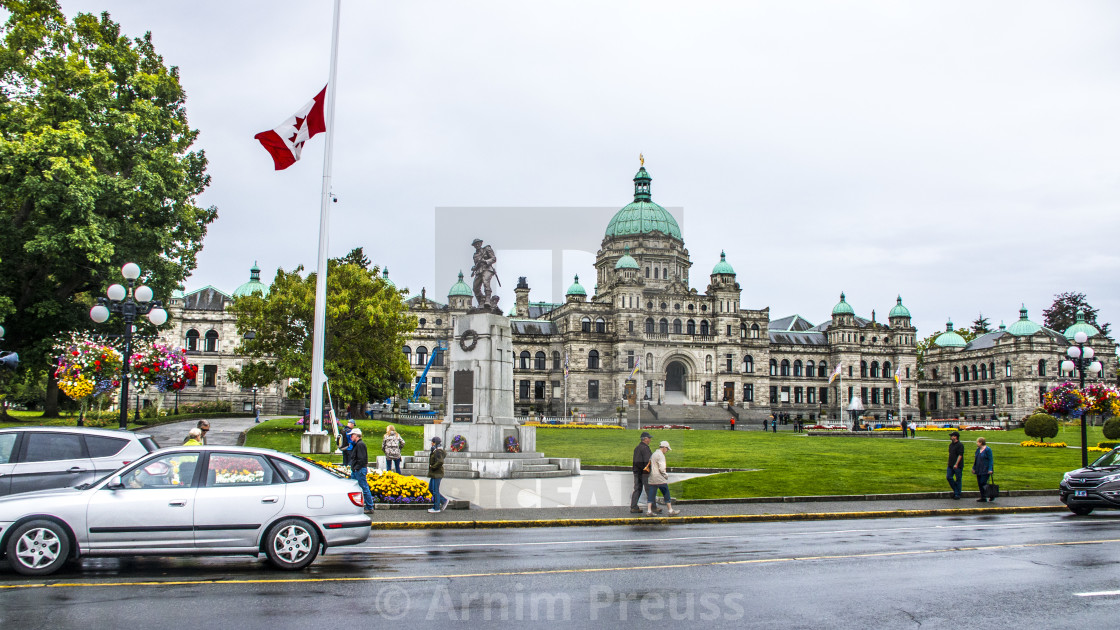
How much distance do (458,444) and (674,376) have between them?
67.2 m

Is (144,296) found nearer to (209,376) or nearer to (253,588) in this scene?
(253,588)

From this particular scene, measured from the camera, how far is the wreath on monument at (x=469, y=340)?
2525cm

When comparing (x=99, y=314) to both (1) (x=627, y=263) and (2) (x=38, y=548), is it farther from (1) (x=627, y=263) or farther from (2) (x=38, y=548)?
(1) (x=627, y=263)

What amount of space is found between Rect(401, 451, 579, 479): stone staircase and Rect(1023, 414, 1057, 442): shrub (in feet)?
96.4

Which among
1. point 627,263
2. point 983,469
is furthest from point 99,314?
point 627,263

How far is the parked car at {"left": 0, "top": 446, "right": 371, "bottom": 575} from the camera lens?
949 cm

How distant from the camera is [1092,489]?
17641 mm

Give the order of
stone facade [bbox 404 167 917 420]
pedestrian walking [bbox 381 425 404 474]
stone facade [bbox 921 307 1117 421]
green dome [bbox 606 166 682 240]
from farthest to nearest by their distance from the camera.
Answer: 1. green dome [bbox 606 166 682 240]
2. stone facade [bbox 921 307 1117 421]
3. stone facade [bbox 404 167 917 420]
4. pedestrian walking [bbox 381 425 404 474]

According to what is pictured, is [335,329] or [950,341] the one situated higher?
[950,341]

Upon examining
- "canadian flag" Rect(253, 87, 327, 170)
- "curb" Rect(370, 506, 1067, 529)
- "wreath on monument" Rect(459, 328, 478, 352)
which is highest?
"canadian flag" Rect(253, 87, 327, 170)

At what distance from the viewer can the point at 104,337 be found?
3422 cm

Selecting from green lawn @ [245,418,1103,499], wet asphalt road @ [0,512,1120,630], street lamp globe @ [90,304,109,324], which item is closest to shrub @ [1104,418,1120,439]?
green lawn @ [245,418,1103,499]

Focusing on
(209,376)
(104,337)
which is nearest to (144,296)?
(104,337)

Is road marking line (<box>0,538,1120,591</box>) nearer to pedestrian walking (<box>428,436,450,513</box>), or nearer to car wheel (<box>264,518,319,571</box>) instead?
car wheel (<box>264,518,319,571</box>)
